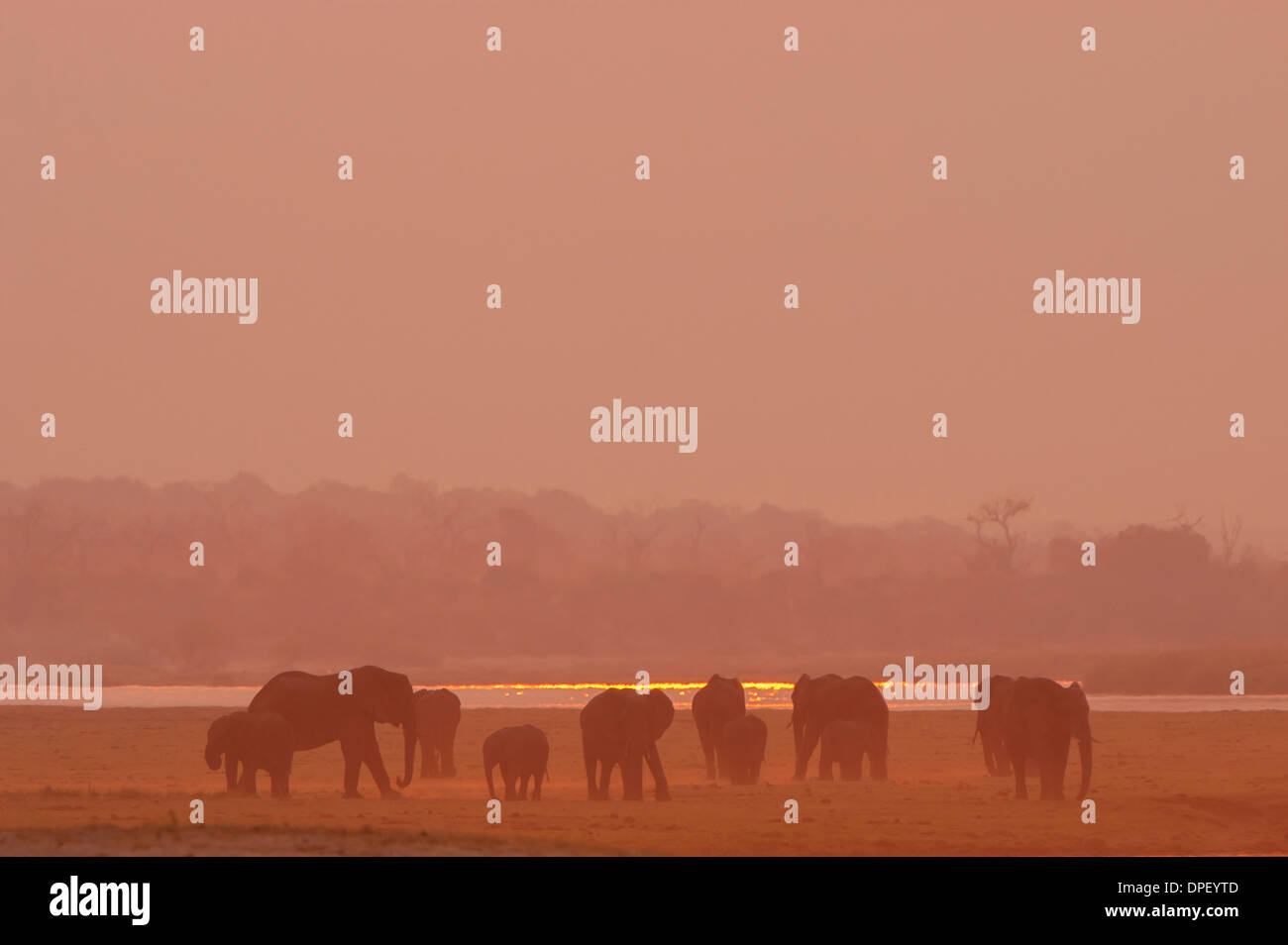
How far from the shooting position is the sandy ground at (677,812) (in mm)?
27516

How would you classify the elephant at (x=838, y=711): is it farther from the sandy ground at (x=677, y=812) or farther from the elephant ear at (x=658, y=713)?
the elephant ear at (x=658, y=713)

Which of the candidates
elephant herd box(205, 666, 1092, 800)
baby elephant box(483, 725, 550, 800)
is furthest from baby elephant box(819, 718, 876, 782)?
baby elephant box(483, 725, 550, 800)

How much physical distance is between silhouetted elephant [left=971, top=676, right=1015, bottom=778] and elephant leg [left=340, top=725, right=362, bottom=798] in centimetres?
1563

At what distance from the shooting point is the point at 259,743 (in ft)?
116

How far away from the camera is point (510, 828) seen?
31.4 m

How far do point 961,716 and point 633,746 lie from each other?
51474 mm

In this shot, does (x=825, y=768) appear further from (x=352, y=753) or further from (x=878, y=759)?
(x=352, y=753)

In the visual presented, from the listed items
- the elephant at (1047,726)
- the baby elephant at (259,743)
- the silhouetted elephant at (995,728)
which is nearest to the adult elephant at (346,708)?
the baby elephant at (259,743)

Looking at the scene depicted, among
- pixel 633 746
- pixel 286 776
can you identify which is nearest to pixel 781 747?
pixel 633 746

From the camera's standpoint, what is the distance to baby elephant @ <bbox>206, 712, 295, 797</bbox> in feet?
116

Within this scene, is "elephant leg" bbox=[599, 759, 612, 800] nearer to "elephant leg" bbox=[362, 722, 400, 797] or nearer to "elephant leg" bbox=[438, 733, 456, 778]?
"elephant leg" bbox=[362, 722, 400, 797]
